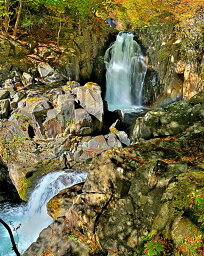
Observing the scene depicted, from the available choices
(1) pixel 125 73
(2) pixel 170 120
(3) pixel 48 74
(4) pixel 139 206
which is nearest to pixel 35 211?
(4) pixel 139 206

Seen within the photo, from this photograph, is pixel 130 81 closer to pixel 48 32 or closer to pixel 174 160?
pixel 48 32

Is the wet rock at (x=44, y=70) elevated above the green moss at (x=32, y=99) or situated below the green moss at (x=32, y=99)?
above

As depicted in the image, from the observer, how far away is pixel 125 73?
54.6 ft

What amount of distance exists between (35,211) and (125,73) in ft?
40.1

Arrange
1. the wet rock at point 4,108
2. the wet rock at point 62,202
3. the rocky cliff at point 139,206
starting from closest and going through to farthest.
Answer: the rocky cliff at point 139,206, the wet rock at point 62,202, the wet rock at point 4,108

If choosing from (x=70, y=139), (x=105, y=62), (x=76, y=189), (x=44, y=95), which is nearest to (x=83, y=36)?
(x=105, y=62)

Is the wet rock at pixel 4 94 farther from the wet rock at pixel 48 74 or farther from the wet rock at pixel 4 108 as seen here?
the wet rock at pixel 48 74

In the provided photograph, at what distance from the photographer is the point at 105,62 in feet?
55.7

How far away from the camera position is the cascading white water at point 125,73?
16469 millimetres

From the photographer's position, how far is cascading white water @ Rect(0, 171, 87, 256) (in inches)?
285

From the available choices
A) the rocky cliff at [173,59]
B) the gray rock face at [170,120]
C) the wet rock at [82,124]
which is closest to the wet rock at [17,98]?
the wet rock at [82,124]

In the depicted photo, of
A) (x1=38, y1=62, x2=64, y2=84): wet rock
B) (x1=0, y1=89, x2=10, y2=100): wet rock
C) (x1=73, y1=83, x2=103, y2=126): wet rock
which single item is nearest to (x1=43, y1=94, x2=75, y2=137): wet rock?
(x1=73, y1=83, x2=103, y2=126): wet rock

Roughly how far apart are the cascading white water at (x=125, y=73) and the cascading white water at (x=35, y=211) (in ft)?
29.0

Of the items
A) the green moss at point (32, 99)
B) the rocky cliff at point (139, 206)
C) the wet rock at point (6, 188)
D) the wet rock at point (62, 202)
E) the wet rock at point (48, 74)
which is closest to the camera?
the rocky cliff at point (139, 206)
